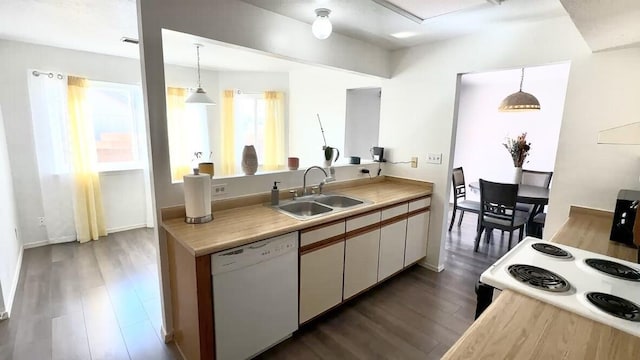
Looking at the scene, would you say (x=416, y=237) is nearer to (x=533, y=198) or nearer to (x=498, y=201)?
(x=498, y=201)

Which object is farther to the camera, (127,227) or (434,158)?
(127,227)

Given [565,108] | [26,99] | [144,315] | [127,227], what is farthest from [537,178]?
[26,99]

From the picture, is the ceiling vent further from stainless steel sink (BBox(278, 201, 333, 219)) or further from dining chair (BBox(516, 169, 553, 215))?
dining chair (BBox(516, 169, 553, 215))

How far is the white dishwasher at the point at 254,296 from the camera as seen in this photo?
167cm

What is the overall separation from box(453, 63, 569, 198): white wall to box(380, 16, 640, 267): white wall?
6.90 ft

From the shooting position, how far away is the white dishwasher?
1.67 m

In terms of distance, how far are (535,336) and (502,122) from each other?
5.52 metres

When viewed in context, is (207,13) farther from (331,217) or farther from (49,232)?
(49,232)

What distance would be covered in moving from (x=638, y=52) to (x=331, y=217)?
2388 mm

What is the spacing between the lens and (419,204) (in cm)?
306

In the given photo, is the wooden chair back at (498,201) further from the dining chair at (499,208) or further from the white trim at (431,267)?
the white trim at (431,267)

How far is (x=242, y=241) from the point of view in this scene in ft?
5.49

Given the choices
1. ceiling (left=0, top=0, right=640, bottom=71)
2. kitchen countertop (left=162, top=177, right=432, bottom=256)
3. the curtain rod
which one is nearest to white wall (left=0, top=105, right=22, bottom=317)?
the curtain rod

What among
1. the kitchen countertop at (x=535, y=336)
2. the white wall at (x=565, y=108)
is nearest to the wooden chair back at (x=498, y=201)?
the white wall at (x=565, y=108)
